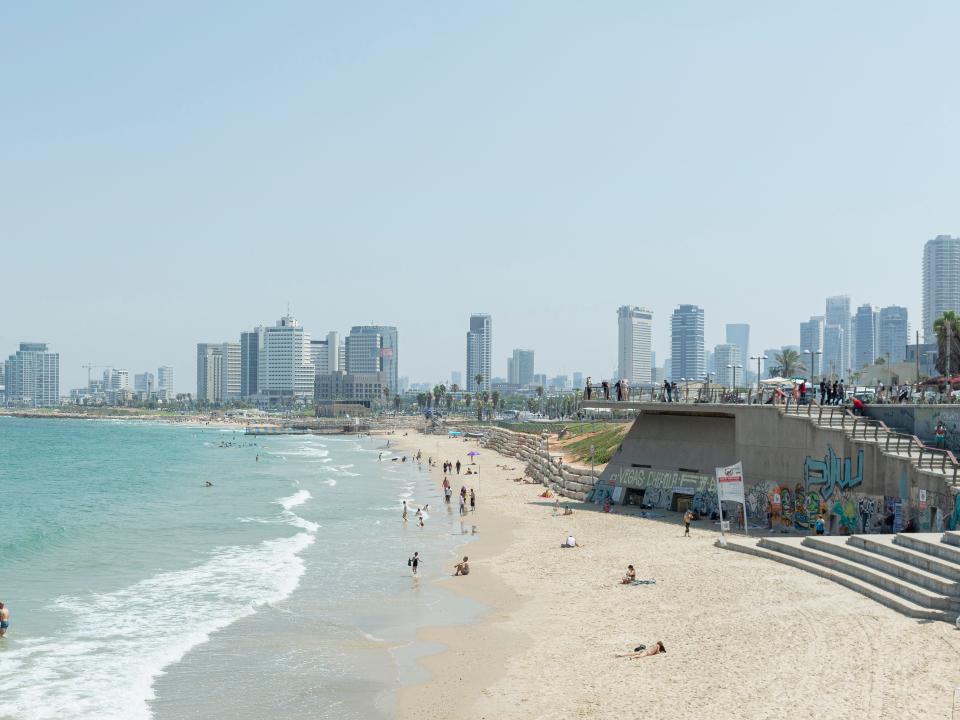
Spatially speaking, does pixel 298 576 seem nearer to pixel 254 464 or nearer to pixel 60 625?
pixel 60 625

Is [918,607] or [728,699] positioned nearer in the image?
[728,699]

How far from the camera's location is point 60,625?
1085 inches

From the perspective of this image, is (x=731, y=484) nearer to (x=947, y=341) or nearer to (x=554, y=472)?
(x=554, y=472)

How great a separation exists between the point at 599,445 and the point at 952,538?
4997cm

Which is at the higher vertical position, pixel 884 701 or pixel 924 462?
pixel 924 462

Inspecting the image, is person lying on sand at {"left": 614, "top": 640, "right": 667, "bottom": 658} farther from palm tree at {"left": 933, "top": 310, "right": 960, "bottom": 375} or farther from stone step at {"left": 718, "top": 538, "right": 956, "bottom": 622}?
palm tree at {"left": 933, "top": 310, "right": 960, "bottom": 375}

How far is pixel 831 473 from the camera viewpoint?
3503 centimetres

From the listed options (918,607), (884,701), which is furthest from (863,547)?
(884,701)

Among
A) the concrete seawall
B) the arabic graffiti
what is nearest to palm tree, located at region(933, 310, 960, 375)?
the concrete seawall

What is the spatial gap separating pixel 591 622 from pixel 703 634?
11.7ft

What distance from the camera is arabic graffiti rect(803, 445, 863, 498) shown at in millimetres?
33688

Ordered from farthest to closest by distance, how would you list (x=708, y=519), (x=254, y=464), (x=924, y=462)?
(x=254, y=464) → (x=708, y=519) → (x=924, y=462)

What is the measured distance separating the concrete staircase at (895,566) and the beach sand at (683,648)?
49 cm

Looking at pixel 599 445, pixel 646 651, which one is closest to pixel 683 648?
pixel 646 651
